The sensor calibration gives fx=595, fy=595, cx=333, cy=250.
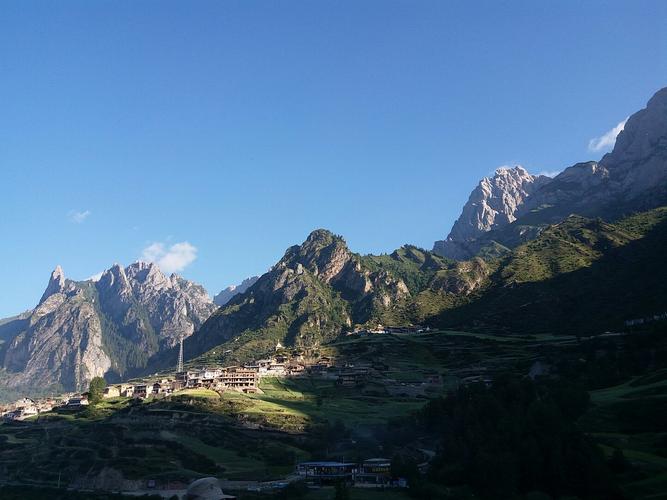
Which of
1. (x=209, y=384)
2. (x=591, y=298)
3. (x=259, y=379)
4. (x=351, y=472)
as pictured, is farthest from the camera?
(x=591, y=298)

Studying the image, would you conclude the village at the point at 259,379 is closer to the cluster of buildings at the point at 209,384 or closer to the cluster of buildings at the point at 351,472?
the cluster of buildings at the point at 209,384

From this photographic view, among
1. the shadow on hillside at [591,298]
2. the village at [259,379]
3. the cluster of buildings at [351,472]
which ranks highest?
the shadow on hillside at [591,298]

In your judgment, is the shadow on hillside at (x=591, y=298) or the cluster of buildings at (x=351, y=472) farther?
the shadow on hillside at (x=591, y=298)

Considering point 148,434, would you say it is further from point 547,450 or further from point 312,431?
point 547,450

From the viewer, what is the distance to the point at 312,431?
97.2 meters

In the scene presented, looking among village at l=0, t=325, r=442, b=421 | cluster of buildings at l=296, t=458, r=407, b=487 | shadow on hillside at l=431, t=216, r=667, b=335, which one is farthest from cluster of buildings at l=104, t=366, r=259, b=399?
shadow on hillside at l=431, t=216, r=667, b=335

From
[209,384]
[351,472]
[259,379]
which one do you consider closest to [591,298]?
[259,379]

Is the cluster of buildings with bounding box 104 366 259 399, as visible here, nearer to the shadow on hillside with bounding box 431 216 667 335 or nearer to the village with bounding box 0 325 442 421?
the village with bounding box 0 325 442 421

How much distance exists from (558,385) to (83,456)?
70.7 m

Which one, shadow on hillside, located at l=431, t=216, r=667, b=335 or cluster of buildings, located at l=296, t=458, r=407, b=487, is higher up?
shadow on hillside, located at l=431, t=216, r=667, b=335

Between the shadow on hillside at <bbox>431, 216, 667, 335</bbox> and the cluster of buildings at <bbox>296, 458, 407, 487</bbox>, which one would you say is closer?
the cluster of buildings at <bbox>296, 458, 407, 487</bbox>

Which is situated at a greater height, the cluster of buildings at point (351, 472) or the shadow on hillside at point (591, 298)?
the shadow on hillside at point (591, 298)

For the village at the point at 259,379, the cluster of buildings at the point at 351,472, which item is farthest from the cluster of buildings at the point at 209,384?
the cluster of buildings at the point at 351,472

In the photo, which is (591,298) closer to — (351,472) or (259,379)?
(259,379)
